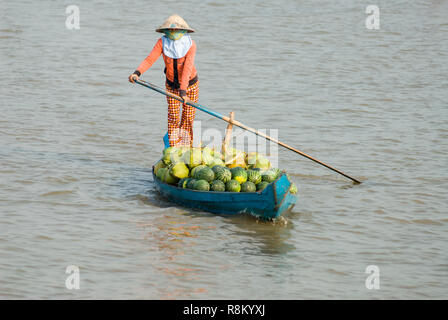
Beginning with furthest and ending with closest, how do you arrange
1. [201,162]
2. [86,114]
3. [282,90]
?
[282,90] < [86,114] < [201,162]

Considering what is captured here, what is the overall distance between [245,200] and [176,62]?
2068mm

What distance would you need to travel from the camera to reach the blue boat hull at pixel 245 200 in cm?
768

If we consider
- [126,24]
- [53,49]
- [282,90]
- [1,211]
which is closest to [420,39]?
[282,90]

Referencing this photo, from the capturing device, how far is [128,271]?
6617 mm

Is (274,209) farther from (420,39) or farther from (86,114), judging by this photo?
(420,39)

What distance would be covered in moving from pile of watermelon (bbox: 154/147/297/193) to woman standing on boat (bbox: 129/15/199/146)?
654 mm

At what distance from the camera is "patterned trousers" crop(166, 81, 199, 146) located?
9.16 metres

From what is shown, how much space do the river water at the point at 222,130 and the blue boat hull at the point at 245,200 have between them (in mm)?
152

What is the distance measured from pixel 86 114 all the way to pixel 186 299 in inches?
294
